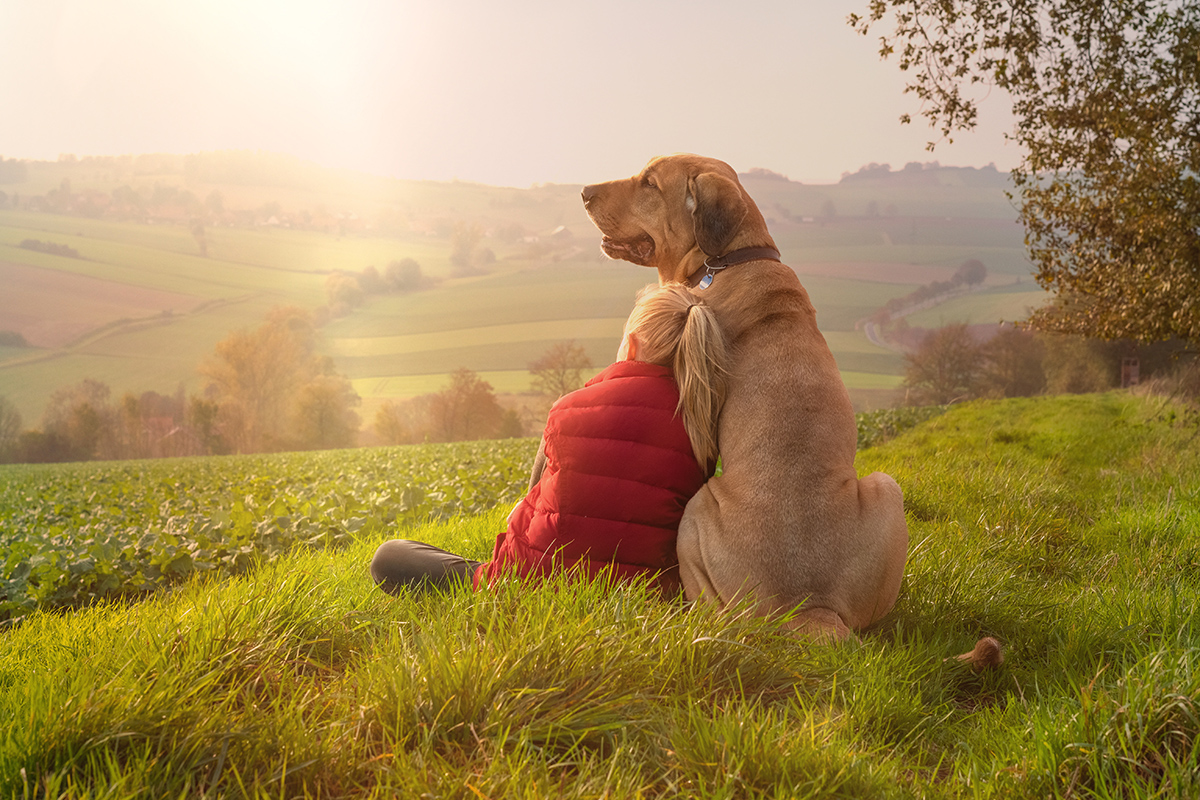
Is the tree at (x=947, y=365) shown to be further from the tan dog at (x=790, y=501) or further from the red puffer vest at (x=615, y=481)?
the red puffer vest at (x=615, y=481)

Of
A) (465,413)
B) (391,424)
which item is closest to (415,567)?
(465,413)

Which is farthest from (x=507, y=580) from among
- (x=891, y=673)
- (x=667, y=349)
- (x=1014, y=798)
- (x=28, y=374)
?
(x=28, y=374)

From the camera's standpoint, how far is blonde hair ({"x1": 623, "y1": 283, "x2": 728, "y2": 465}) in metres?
2.75

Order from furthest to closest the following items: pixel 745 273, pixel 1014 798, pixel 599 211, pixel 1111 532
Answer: pixel 1111 532
pixel 599 211
pixel 745 273
pixel 1014 798

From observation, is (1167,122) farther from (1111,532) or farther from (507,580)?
(507,580)

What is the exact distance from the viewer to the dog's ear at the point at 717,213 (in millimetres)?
3506

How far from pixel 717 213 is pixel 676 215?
0.47 meters

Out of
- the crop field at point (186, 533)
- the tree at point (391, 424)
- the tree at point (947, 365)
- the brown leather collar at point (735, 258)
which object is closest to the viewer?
the brown leather collar at point (735, 258)

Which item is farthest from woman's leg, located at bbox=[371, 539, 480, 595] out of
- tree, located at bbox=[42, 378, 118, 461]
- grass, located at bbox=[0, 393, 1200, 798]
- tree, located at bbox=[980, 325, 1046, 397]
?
tree, located at bbox=[42, 378, 118, 461]

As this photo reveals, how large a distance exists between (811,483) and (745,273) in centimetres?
110

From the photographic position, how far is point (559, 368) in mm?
63781

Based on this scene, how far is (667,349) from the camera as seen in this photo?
291cm

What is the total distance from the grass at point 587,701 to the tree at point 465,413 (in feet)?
215

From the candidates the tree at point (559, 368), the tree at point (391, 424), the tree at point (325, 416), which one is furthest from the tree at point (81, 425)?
the tree at point (559, 368)
